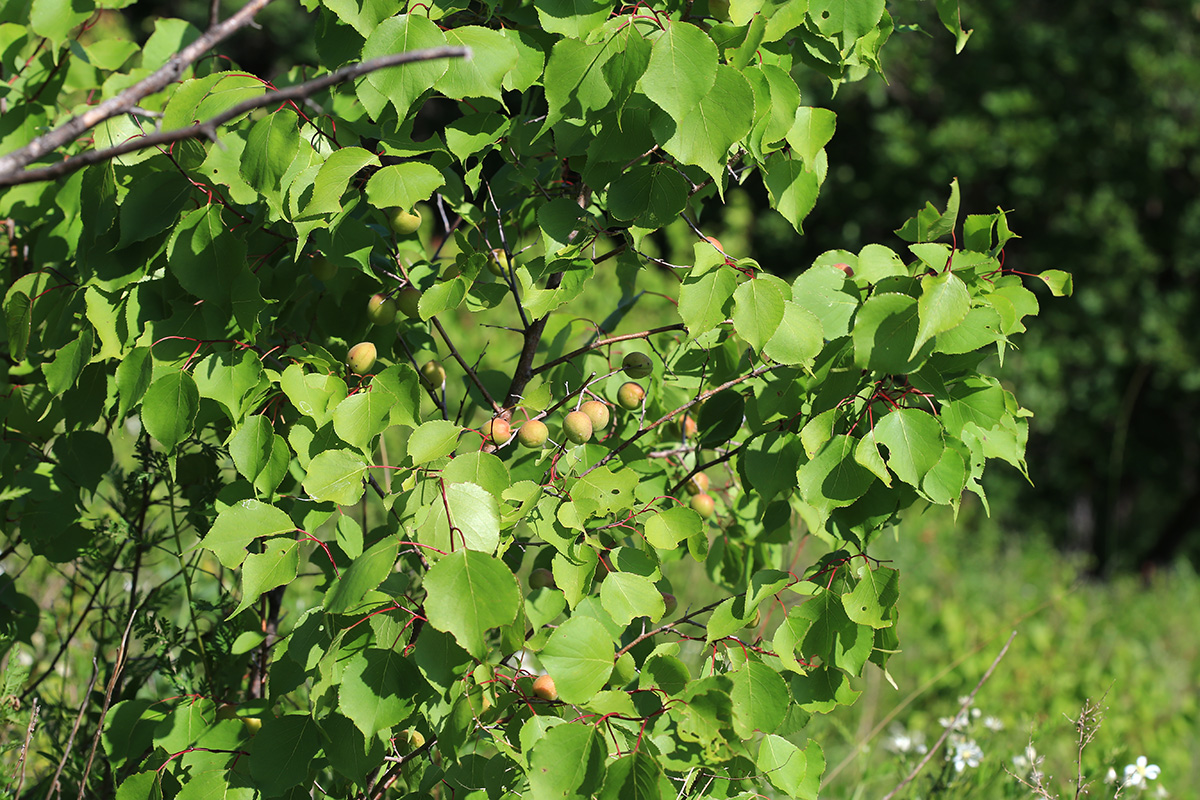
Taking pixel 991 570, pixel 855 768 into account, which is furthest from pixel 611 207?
pixel 991 570

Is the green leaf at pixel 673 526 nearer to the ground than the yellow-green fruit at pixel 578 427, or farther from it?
nearer to the ground

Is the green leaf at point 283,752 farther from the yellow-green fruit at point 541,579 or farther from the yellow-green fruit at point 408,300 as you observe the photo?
the yellow-green fruit at point 408,300

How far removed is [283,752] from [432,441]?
1.34 feet

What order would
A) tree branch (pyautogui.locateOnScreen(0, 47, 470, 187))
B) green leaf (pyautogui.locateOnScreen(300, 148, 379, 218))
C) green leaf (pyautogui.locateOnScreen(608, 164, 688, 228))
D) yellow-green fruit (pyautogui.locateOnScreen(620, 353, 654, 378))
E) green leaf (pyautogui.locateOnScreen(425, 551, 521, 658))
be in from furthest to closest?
yellow-green fruit (pyautogui.locateOnScreen(620, 353, 654, 378))
green leaf (pyautogui.locateOnScreen(608, 164, 688, 228))
green leaf (pyautogui.locateOnScreen(300, 148, 379, 218))
green leaf (pyautogui.locateOnScreen(425, 551, 521, 658))
tree branch (pyautogui.locateOnScreen(0, 47, 470, 187))

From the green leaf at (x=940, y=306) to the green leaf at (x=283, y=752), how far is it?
796 millimetres

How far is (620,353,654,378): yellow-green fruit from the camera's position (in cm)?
128

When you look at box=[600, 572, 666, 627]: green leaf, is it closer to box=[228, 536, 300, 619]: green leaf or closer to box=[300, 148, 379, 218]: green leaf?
box=[228, 536, 300, 619]: green leaf

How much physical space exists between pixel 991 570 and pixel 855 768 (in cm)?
247

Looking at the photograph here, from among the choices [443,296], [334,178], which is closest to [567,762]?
[443,296]

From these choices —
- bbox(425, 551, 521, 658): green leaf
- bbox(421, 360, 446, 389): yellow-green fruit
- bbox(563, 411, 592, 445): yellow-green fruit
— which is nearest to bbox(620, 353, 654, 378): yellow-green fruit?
bbox(563, 411, 592, 445): yellow-green fruit

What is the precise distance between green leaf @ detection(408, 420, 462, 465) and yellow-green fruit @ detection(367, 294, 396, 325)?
0.23m

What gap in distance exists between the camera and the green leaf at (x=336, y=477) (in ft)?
3.21

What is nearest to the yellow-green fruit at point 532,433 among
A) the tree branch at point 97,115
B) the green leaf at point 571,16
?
the green leaf at point 571,16

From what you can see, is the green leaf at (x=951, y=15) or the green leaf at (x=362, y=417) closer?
the green leaf at (x=362, y=417)
